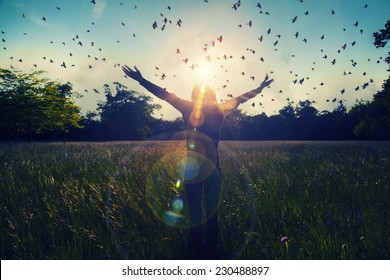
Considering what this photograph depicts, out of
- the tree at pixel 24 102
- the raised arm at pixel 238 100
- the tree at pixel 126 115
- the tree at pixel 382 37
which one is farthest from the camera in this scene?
the tree at pixel 126 115

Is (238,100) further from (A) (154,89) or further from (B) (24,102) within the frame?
(B) (24,102)

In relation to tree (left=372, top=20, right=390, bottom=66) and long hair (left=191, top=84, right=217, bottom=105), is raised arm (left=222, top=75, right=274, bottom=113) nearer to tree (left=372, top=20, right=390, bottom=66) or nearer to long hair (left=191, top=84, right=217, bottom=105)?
long hair (left=191, top=84, right=217, bottom=105)

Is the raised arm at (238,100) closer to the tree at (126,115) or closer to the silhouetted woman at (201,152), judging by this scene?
the silhouetted woman at (201,152)

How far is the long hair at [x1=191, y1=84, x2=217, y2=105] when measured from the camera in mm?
2371

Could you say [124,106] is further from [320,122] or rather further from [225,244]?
[225,244]

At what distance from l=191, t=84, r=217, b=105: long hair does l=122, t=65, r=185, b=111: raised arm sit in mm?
146

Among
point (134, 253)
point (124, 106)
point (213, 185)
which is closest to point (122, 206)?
point (134, 253)

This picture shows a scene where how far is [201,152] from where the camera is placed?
226 cm

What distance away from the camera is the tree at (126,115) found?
230 feet

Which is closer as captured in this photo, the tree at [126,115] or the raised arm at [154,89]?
the raised arm at [154,89]

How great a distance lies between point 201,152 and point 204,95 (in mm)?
533

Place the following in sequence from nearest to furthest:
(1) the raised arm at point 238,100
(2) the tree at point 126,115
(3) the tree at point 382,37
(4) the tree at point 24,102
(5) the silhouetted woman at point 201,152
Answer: (5) the silhouetted woman at point 201,152 < (1) the raised arm at point 238,100 < (3) the tree at point 382,37 < (4) the tree at point 24,102 < (2) the tree at point 126,115

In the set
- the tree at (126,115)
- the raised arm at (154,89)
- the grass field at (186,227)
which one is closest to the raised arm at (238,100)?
the raised arm at (154,89)

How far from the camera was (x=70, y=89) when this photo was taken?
1719 inches
